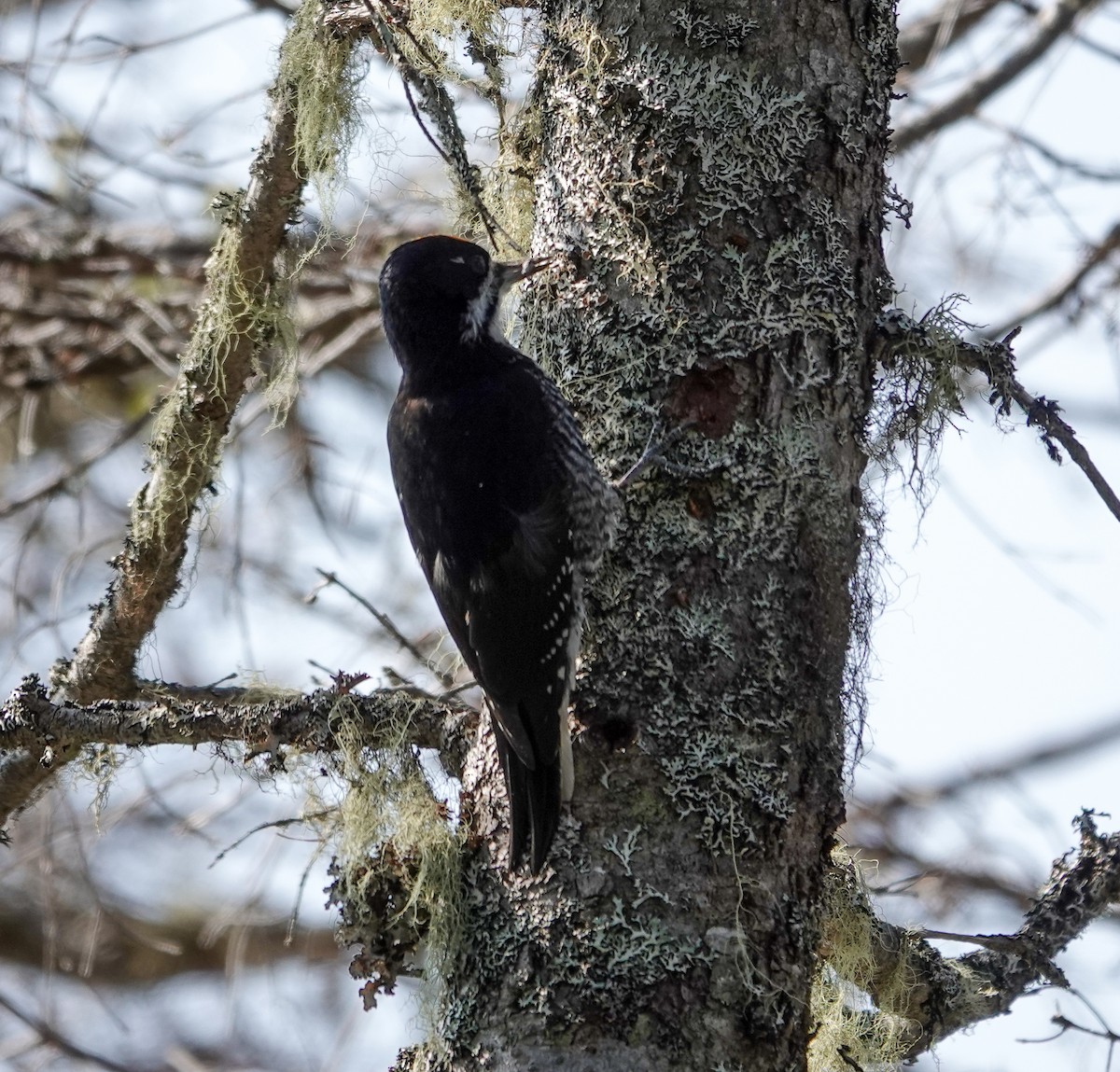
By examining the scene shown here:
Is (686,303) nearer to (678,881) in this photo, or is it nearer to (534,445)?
(534,445)

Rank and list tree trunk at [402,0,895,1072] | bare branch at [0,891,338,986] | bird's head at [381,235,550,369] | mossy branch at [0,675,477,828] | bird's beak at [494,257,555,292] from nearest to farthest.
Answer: tree trunk at [402,0,895,1072], mossy branch at [0,675,477,828], bird's beak at [494,257,555,292], bird's head at [381,235,550,369], bare branch at [0,891,338,986]

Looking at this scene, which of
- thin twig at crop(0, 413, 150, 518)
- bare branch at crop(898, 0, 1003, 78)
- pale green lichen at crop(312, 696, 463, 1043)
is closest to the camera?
pale green lichen at crop(312, 696, 463, 1043)

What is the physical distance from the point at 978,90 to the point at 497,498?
8.15 feet

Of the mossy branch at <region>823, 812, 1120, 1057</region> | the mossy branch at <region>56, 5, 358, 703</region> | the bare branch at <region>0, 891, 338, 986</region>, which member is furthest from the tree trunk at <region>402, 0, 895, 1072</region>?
the bare branch at <region>0, 891, 338, 986</region>

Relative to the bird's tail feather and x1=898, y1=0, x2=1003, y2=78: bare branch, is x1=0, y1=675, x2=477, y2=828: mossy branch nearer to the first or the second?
the bird's tail feather

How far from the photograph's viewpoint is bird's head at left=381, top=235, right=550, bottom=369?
3.42m

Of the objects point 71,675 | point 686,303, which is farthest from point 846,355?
point 71,675

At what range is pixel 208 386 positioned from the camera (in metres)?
3.17

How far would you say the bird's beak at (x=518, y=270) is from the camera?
3.07 metres

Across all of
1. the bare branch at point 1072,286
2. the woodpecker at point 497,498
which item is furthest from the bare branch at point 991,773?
the woodpecker at point 497,498

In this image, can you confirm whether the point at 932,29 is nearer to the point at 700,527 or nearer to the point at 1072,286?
the point at 1072,286

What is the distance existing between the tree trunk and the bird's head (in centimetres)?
34

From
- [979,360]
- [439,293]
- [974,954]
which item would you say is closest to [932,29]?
[439,293]

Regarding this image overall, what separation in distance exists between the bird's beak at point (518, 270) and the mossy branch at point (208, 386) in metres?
0.45
